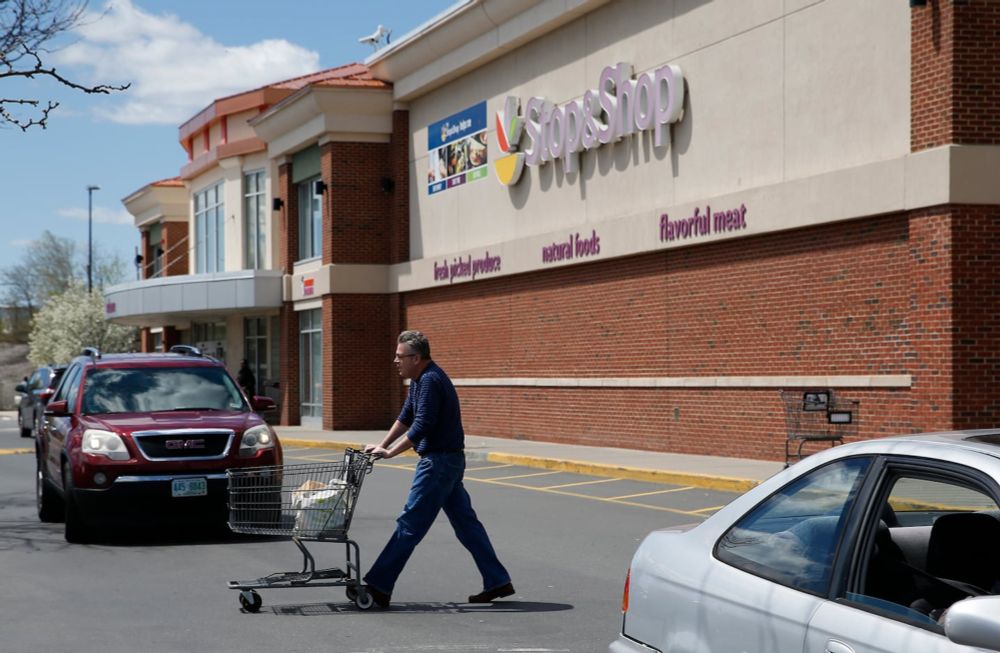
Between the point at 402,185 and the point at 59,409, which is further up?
the point at 402,185

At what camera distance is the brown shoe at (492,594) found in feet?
31.7

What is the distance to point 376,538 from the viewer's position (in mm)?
13562

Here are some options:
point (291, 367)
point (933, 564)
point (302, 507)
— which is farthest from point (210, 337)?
point (933, 564)

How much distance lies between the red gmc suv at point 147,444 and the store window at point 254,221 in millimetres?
28693

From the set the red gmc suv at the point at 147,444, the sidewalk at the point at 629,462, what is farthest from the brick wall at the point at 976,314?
the red gmc suv at the point at 147,444

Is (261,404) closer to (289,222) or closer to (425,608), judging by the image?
(425,608)

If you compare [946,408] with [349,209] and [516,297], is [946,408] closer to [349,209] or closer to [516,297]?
[516,297]

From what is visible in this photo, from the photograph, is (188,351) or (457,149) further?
(457,149)

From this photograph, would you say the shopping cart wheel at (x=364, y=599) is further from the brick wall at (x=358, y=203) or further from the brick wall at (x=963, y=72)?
the brick wall at (x=358, y=203)

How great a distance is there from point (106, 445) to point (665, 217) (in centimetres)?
1320

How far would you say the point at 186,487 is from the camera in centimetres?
1270

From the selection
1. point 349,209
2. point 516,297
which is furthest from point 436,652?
point 349,209

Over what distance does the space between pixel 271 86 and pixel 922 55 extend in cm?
2759

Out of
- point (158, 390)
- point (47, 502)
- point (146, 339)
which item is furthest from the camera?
point (146, 339)
